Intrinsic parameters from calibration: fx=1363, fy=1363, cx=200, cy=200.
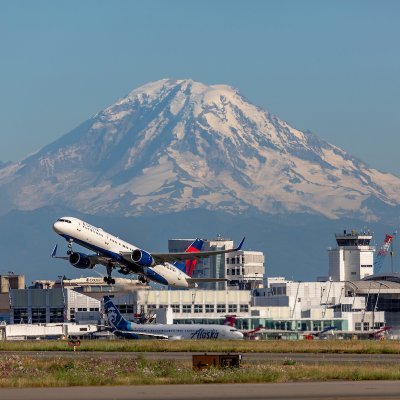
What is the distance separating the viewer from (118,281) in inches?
7613

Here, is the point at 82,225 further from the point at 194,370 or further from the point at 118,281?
the point at 194,370

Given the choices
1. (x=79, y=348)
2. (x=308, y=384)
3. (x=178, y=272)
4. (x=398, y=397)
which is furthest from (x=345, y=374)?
(x=178, y=272)

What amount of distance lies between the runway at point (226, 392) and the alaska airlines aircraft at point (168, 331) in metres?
103

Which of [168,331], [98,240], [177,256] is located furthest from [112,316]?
[98,240]

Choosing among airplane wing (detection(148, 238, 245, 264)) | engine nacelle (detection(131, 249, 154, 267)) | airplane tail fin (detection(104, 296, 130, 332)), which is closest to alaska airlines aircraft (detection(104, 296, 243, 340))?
airplane tail fin (detection(104, 296, 130, 332))

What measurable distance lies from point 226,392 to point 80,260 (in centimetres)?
Answer: 8275

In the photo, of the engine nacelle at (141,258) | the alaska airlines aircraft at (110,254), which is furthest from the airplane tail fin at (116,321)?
the engine nacelle at (141,258)

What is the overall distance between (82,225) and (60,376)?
6591cm

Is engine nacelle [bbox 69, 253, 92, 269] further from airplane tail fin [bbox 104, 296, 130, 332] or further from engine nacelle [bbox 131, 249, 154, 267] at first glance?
airplane tail fin [bbox 104, 296, 130, 332]

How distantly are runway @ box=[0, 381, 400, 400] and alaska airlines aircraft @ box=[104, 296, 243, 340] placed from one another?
10323cm

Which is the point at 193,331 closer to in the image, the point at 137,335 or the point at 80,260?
the point at 137,335

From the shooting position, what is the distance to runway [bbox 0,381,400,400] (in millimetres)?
67375

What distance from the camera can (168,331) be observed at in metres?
185

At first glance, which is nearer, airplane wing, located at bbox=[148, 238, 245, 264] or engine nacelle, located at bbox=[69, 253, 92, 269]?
engine nacelle, located at bbox=[69, 253, 92, 269]
